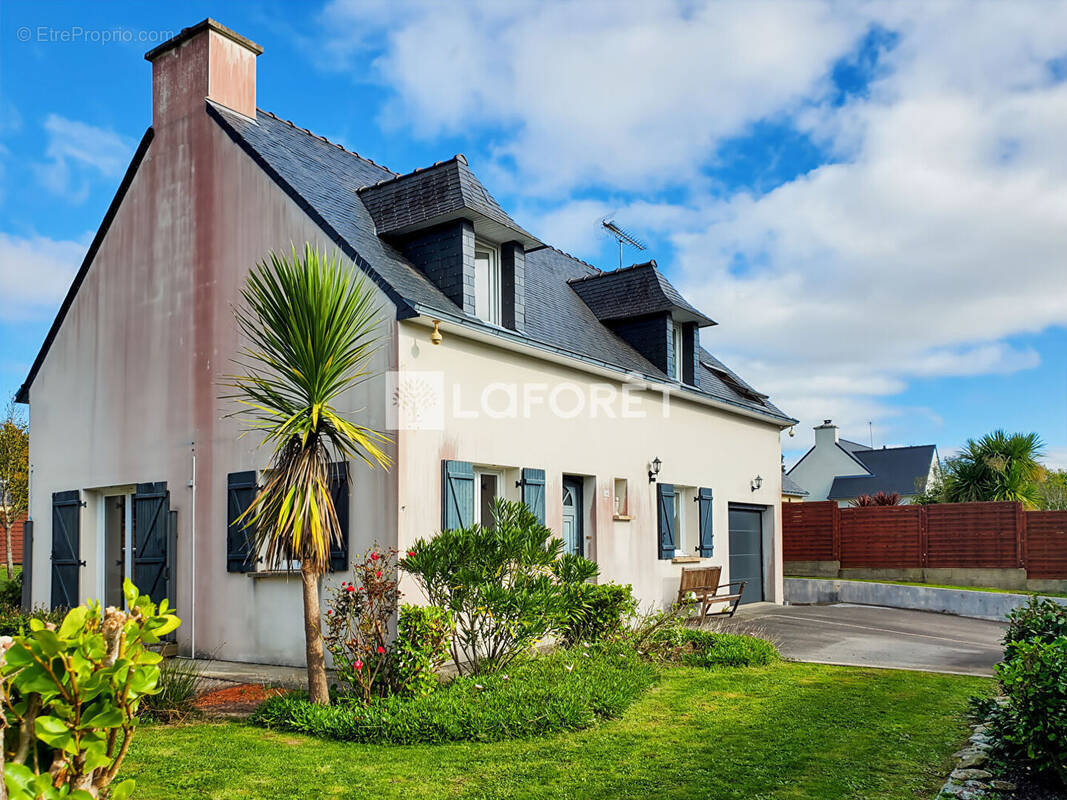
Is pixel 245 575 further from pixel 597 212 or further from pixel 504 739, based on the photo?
pixel 597 212

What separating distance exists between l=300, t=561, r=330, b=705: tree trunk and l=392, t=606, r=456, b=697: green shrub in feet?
2.05

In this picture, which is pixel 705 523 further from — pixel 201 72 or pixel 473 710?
pixel 201 72

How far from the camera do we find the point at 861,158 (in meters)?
11.1

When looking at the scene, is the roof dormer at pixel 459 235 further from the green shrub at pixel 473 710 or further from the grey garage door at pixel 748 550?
the grey garage door at pixel 748 550

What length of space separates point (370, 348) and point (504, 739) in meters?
4.77

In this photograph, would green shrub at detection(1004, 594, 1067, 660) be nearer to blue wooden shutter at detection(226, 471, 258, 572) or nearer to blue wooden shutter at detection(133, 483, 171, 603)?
blue wooden shutter at detection(226, 471, 258, 572)

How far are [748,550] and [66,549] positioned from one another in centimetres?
1255

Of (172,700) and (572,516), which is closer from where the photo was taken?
(172,700)

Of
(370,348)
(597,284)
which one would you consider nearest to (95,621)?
(370,348)

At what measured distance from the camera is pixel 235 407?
10.5 m

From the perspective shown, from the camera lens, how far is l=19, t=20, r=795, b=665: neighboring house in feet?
31.9

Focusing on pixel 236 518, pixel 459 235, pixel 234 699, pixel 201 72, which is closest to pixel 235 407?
pixel 236 518

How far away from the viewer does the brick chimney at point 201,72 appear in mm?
11359

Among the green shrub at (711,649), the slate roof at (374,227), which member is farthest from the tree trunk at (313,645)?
the green shrub at (711,649)
